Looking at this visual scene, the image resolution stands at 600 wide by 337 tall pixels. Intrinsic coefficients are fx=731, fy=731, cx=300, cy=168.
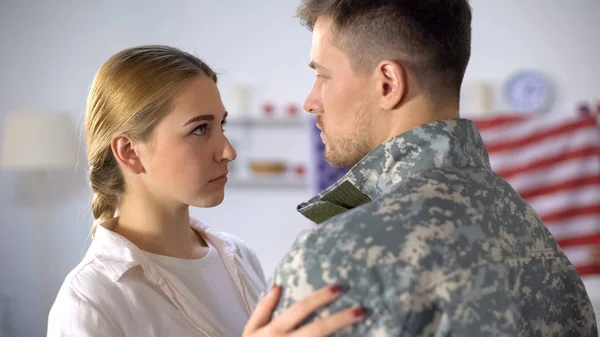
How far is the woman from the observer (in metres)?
Answer: 1.66

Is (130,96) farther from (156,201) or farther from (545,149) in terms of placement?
(545,149)

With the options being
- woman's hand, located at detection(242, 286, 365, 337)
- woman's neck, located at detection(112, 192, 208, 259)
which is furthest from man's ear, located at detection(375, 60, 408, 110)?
woman's neck, located at detection(112, 192, 208, 259)

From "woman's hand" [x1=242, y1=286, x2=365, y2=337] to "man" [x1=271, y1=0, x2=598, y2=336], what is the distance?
13 millimetres

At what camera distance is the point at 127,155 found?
1850mm

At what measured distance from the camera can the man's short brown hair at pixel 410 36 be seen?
1.23 metres

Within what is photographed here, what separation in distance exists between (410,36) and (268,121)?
13.0 ft

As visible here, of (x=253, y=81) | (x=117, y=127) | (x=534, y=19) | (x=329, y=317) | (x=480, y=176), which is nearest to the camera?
(x=329, y=317)

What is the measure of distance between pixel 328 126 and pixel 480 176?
298 millimetres

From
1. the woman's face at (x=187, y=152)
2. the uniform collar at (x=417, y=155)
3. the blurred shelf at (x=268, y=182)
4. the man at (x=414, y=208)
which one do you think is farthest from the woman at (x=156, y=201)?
the blurred shelf at (x=268, y=182)

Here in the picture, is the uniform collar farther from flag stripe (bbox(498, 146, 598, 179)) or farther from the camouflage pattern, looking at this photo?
flag stripe (bbox(498, 146, 598, 179))

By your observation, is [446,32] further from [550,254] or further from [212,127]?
[212,127]

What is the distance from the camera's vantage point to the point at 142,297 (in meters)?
1.67

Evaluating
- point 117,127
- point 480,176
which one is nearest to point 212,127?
point 117,127

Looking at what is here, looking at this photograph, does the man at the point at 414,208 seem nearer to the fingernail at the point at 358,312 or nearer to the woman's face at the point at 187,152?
the fingernail at the point at 358,312
